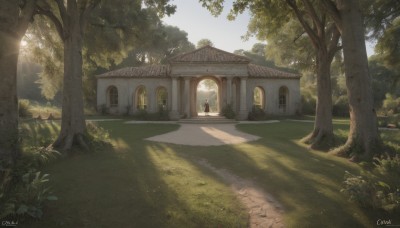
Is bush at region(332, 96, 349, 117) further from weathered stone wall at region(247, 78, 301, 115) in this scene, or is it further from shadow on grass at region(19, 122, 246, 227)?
shadow on grass at region(19, 122, 246, 227)

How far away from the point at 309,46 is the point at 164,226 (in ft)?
43.8

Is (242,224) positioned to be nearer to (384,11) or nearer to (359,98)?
(359,98)

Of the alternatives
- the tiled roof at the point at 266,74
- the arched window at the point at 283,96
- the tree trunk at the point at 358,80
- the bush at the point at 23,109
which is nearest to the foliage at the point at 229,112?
the tiled roof at the point at 266,74

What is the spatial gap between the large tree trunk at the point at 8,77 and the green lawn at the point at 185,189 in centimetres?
109

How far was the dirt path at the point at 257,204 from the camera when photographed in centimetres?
389

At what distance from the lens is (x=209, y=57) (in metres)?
23.5

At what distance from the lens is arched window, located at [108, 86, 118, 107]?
27.5 m

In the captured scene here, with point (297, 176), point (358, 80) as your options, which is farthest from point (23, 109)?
point (358, 80)

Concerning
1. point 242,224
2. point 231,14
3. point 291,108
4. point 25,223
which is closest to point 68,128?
point 25,223

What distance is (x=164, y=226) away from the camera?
364 centimetres

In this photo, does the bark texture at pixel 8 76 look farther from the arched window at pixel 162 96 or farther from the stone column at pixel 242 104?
the arched window at pixel 162 96

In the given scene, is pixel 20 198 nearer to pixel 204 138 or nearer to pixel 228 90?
pixel 204 138

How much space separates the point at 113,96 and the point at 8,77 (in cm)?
2321

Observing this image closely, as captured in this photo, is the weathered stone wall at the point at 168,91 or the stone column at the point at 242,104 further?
the weathered stone wall at the point at 168,91
